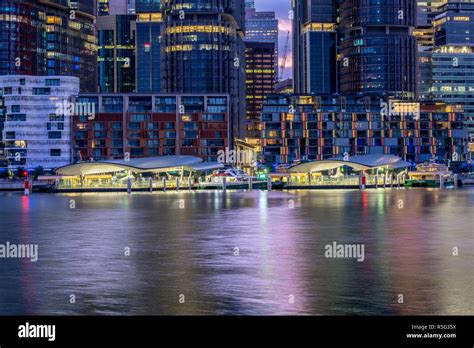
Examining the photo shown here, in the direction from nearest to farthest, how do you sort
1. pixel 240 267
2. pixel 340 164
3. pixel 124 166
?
pixel 240 267, pixel 124 166, pixel 340 164

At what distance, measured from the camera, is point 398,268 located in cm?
3969

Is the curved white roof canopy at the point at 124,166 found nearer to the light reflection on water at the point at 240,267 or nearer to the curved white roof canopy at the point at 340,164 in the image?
the curved white roof canopy at the point at 340,164

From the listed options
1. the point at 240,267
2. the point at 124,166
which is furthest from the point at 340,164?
the point at 240,267

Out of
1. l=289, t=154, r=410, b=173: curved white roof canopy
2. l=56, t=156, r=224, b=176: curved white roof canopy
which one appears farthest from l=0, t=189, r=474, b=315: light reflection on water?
l=289, t=154, r=410, b=173: curved white roof canopy

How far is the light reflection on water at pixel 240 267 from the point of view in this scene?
31.2 metres

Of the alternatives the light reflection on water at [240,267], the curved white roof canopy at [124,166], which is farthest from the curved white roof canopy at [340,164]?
the light reflection on water at [240,267]

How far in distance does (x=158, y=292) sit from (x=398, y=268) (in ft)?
38.5

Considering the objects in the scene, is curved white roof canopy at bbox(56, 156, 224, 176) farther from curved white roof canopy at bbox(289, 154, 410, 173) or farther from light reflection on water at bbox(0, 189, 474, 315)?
light reflection on water at bbox(0, 189, 474, 315)

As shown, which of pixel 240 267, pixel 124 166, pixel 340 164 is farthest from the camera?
pixel 340 164

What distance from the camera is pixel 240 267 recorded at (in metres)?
40.4

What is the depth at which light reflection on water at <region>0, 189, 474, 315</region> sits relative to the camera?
31.2m

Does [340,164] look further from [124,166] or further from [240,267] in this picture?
[240,267]
